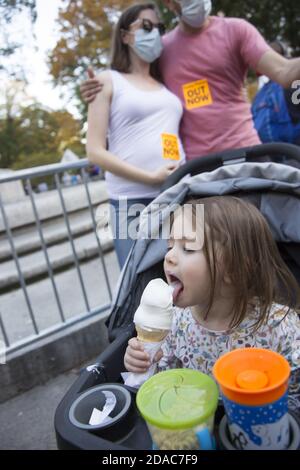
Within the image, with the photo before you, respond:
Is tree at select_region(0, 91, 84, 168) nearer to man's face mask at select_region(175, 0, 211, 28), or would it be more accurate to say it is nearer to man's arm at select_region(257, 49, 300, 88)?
man's face mask at select_region(175, 0, 211, 28)

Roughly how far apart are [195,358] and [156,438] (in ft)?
1.41

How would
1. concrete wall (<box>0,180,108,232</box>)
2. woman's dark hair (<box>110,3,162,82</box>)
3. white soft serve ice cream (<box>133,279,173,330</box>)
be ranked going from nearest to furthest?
white soft serve ice cream (<box>133,279,173,330</box>)
woman's dark hair (<box>110,3,162,82</box>)
concrete wall (<box>0,180,108,232</box>)

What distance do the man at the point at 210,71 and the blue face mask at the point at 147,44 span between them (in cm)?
10

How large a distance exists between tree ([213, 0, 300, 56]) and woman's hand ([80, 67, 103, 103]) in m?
7.40

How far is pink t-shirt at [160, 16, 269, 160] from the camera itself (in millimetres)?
2004

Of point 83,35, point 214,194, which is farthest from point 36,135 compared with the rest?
point 214,194

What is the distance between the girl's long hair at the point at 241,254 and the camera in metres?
1.23

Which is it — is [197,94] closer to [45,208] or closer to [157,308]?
[157,308]

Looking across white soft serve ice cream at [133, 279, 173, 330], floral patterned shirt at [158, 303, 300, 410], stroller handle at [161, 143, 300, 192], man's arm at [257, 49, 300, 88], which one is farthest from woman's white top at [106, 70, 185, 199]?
white soft serve ice cream at [133, 279, 173, 330]

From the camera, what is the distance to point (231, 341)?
1.29 meters

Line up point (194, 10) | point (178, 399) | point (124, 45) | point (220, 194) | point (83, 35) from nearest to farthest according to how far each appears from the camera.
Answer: point (178, 399)
point (220, 194)
point (194, 10)
point (124, 45)
point (83, 35)

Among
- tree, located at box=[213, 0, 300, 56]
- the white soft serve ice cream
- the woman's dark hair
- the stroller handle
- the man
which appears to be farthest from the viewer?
tree, located at box=[213, 0, 300, 56]

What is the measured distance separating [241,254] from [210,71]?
3.72 feet
